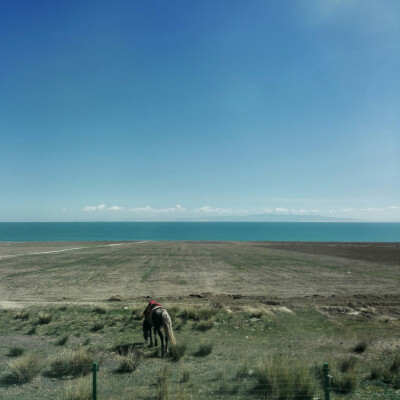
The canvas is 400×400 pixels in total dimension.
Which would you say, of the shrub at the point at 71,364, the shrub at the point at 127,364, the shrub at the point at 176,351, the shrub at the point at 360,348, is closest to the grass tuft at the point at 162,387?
the shrub at the point at 127,364

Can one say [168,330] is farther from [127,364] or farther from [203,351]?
[127,364]

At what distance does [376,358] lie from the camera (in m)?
11.4

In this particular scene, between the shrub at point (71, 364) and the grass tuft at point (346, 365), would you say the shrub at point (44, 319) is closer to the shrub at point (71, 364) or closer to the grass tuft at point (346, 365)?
the shrub at point (71, 364)

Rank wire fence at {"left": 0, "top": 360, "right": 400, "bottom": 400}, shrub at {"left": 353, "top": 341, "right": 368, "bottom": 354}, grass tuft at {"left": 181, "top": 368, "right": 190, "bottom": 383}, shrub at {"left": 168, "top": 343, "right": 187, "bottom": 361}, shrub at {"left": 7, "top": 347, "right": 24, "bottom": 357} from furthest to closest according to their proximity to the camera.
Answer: shrub at {"left": 353, "top": 341, "right": 368, "bottom": 354}
shrub at {"left": 7, "top": 347, "right": 24, "bottom": 357}
shrub at {"left": 168, "top": 343, "right": 187, "bottom": 361}
grass tuft at {"left": 181, "top": 368, "right": 190, "bottom": 383}
wire fence at {"left": 0, "top": 360, "right": 400, "bottom": 400}

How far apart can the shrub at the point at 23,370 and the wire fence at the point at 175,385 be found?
25mm

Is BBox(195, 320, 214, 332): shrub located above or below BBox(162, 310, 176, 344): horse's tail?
below

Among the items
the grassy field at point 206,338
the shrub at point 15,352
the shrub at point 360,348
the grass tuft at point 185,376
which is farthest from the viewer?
the shrub at point 360,348

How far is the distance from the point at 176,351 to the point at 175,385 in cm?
239

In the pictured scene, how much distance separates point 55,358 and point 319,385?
7850 mm

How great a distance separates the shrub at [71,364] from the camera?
1011cm

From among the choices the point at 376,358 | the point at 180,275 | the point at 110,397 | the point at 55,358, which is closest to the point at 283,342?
the point at 376,358

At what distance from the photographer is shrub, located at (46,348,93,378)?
10109 mm

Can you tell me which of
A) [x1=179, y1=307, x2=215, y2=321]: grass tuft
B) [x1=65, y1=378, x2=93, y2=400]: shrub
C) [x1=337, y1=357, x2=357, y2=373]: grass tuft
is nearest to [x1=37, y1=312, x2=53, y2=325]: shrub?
[x1=179, y1=307, x2=215, y2=321]: grass tuft

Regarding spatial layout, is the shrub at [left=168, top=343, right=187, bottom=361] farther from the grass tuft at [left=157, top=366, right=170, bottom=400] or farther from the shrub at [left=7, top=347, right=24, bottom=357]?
the shrub at [left=7, top=347, right=24, bottom=357]
